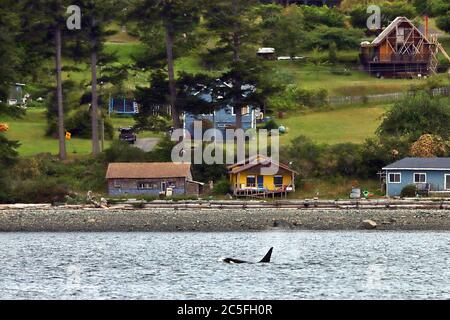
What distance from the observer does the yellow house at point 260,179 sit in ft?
271

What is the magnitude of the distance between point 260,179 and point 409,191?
7.94m

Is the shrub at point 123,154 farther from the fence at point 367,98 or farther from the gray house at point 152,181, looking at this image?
the fence at point 367,98

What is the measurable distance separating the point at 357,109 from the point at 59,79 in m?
21.6

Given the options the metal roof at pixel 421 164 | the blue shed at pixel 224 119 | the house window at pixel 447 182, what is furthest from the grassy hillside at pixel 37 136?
Result: the house window at pixel 447 182

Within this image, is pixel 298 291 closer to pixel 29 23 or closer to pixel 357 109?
pixel 29 23

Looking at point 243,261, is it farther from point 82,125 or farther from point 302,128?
point 82,125

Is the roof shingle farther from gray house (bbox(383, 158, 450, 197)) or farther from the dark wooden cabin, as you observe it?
the dark wooden cabin

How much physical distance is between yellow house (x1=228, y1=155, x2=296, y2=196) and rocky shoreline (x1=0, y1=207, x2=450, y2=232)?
21.4ft

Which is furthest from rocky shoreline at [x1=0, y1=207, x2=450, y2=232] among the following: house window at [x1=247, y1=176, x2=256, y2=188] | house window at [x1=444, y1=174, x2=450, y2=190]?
house window at [x1=247, y1=176, x2=256, y2=188]
